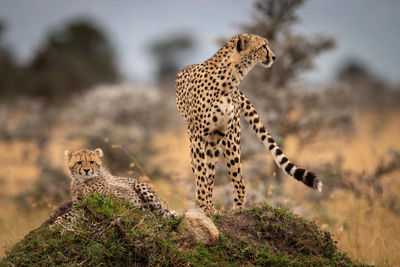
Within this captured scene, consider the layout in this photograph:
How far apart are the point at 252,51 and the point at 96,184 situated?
6.06 ft

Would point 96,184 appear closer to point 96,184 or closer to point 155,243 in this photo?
point 96,184

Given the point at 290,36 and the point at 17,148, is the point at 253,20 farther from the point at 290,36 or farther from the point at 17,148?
the point at 17,148

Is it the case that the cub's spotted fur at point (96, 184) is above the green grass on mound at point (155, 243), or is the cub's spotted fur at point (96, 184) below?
above

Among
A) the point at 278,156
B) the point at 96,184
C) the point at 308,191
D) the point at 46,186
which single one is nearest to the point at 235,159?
the point at 278,156

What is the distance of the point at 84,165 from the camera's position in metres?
3.87

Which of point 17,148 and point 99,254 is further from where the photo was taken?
point 17,148

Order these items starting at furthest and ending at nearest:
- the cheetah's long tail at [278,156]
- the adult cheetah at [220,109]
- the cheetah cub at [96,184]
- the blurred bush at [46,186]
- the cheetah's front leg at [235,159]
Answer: the blurred bush at [46,186]
the cheetah's front leg at [235,159]
the adult cheetah at [220,109]
the cheetah cub at [96,184]
the cheetah's long tail at [278,156]

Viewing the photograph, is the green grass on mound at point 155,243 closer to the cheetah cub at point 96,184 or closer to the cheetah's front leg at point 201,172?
the cheetah cub at point 96,184

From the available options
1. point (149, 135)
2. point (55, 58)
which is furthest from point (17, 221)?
point (55, 58)

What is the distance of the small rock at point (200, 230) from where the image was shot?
11.0 feet

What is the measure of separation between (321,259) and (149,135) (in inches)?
377

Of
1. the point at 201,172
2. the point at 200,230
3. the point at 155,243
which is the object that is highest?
the point at 201,172

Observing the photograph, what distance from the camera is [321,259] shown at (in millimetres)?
3439

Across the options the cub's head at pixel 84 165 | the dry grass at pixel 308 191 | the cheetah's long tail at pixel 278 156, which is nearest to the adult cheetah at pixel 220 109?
the cheetah's long tail at pixel 278 156
